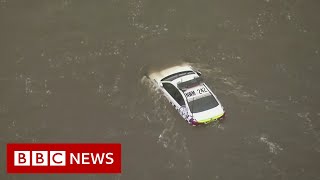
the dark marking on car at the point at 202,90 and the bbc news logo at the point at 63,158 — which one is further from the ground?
the dark marking on car at the point at 202,90

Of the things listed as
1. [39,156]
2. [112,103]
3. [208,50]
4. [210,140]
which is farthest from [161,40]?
[39,156]

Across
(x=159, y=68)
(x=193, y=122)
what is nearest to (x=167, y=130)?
(x=193, y=122)

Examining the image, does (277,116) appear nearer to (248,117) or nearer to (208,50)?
(248,117)

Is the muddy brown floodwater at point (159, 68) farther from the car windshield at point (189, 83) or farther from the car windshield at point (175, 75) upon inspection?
the car windshield at point (189, 83)

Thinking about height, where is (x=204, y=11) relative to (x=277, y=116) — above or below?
above

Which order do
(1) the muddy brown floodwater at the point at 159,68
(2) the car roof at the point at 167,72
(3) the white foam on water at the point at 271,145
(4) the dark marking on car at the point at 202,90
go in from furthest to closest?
(2) the car roof at the point at 167,72
(4) the dark marking on car at the point at 202,90
(3) the white foam on water at the point at 271,145
(1) the muddy brown floodwater at the point at 159,68

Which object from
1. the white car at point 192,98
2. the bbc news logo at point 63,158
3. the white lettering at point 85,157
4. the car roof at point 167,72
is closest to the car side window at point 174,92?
the white car at point 192,98

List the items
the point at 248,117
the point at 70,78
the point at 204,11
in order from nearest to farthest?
the point at 248,117 < the point at 70,78 < the point at 204,11
